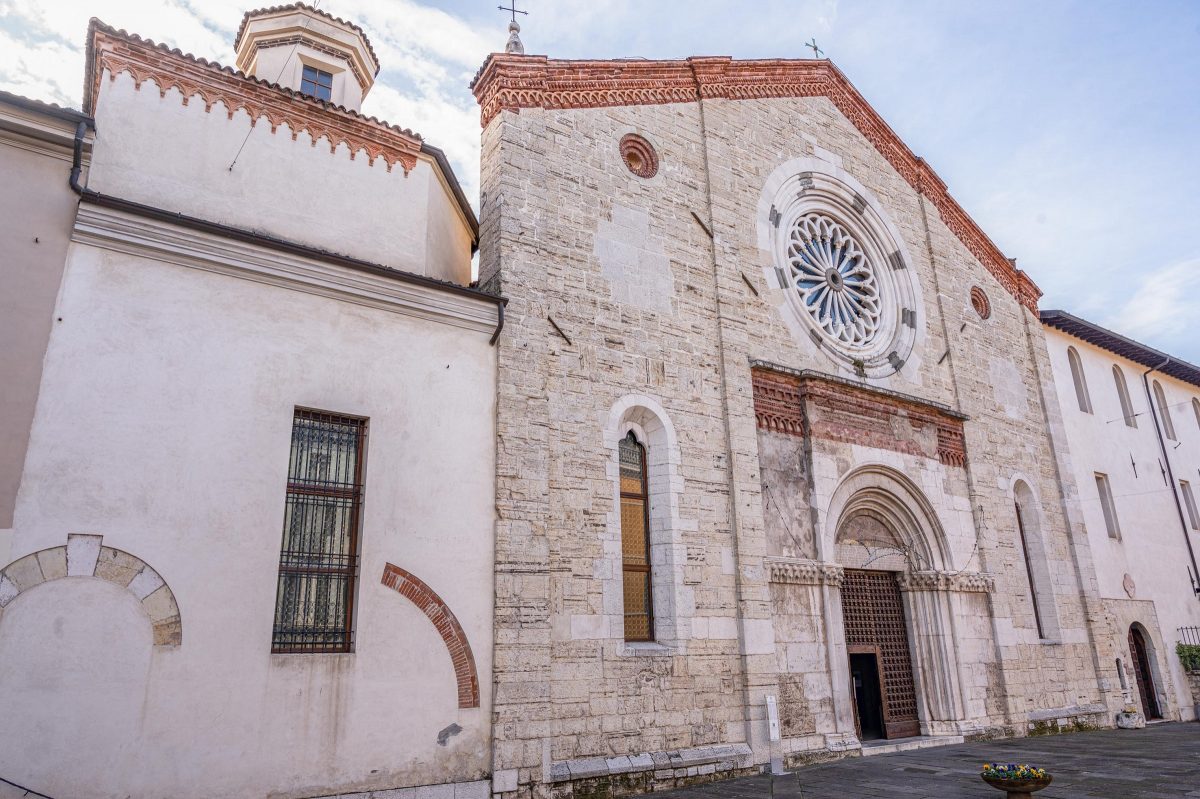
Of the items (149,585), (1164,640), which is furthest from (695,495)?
(1164,640)

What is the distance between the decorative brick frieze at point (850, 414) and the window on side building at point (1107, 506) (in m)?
6.52

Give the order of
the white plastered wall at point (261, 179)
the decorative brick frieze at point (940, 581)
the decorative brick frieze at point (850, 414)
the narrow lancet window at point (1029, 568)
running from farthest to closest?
the narrow lancet window at point (1029, 568) → the decorative brick frieze at point (940, 581) → the decorative brick frieze at point (850, 414) → the white plastered wall at point (261, 179)

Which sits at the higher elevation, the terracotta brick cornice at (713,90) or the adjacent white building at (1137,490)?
the terracotta brick cornice at (713,90)

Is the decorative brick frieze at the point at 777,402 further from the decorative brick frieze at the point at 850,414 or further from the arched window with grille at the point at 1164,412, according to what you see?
the arched window with grille at the point at 1164,412

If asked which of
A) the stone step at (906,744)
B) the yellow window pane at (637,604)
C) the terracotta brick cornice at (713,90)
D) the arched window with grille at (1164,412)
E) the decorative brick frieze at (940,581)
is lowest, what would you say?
the stone step at (906,744)

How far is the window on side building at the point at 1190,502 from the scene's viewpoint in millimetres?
20422

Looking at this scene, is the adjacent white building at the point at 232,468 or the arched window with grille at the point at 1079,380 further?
the arched window with grille at the point at 1079,380

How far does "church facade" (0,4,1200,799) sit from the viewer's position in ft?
21.3

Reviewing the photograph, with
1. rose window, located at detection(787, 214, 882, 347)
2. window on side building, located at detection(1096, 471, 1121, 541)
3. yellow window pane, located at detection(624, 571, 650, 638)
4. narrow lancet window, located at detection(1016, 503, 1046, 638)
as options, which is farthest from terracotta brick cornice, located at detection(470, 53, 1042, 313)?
yellow window pane, located at detection(624, 571, 650, 638)

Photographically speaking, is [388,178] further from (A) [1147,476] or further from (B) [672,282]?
(A) [1147,476]

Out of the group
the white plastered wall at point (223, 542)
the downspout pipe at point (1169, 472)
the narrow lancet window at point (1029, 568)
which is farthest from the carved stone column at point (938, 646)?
the downspout pipe at point (1169, 472)

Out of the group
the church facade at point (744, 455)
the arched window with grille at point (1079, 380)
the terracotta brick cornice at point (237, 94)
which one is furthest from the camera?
the arched window with grille at point (1079, 380)

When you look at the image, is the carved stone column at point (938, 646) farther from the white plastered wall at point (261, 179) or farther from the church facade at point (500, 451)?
the white plastered wall at point (261, 179)

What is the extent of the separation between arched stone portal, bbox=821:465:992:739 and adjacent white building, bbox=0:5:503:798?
6.17 metres
